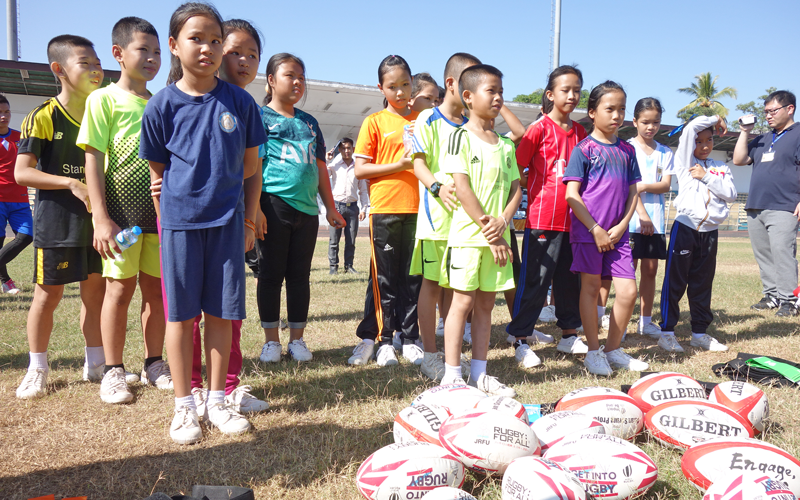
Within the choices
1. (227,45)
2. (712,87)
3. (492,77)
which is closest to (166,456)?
(227,45)

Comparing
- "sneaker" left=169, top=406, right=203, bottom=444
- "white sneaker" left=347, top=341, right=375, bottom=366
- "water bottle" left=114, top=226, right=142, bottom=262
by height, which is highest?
"water bottle" left=114, top=226, right=142, bottom=262

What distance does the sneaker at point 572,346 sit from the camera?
4.38 meters

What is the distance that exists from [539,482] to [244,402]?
72.0 inches

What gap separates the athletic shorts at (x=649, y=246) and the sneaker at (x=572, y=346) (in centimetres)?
117

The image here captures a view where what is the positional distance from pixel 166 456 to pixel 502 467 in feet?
5.03

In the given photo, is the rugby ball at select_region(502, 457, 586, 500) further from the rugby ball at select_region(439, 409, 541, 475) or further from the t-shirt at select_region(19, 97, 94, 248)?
the t-shirt at select_region(19, 97, 94, 248)

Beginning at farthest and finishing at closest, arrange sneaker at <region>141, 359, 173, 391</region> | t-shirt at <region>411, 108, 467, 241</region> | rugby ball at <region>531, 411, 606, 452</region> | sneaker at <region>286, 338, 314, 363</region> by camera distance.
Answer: sneaker at <region>286, 338, 314, 363</region>
t-shirt at <region>411, 108, 467, 241</region>
sneaker at <region>141, 359, 173, 391</region>
rugby ball at <region>531, 411, 606, 452</region>

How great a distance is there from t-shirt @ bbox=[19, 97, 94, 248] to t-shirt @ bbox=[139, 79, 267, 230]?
1101 mm

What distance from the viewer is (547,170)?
14.2 feet

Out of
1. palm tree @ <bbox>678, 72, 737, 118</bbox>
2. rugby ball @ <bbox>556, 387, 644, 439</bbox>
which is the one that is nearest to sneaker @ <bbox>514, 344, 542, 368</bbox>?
rugby ball @ <bbox>556, 387, 644, 439</bbox>

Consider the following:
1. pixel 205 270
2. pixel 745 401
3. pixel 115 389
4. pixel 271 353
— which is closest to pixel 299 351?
pixel 271 353

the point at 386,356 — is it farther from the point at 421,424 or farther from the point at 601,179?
the point at 601,179

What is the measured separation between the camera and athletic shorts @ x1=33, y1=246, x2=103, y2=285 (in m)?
3.30

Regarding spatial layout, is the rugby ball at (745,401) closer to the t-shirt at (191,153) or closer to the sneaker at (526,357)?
the sneaker at (526,357)
